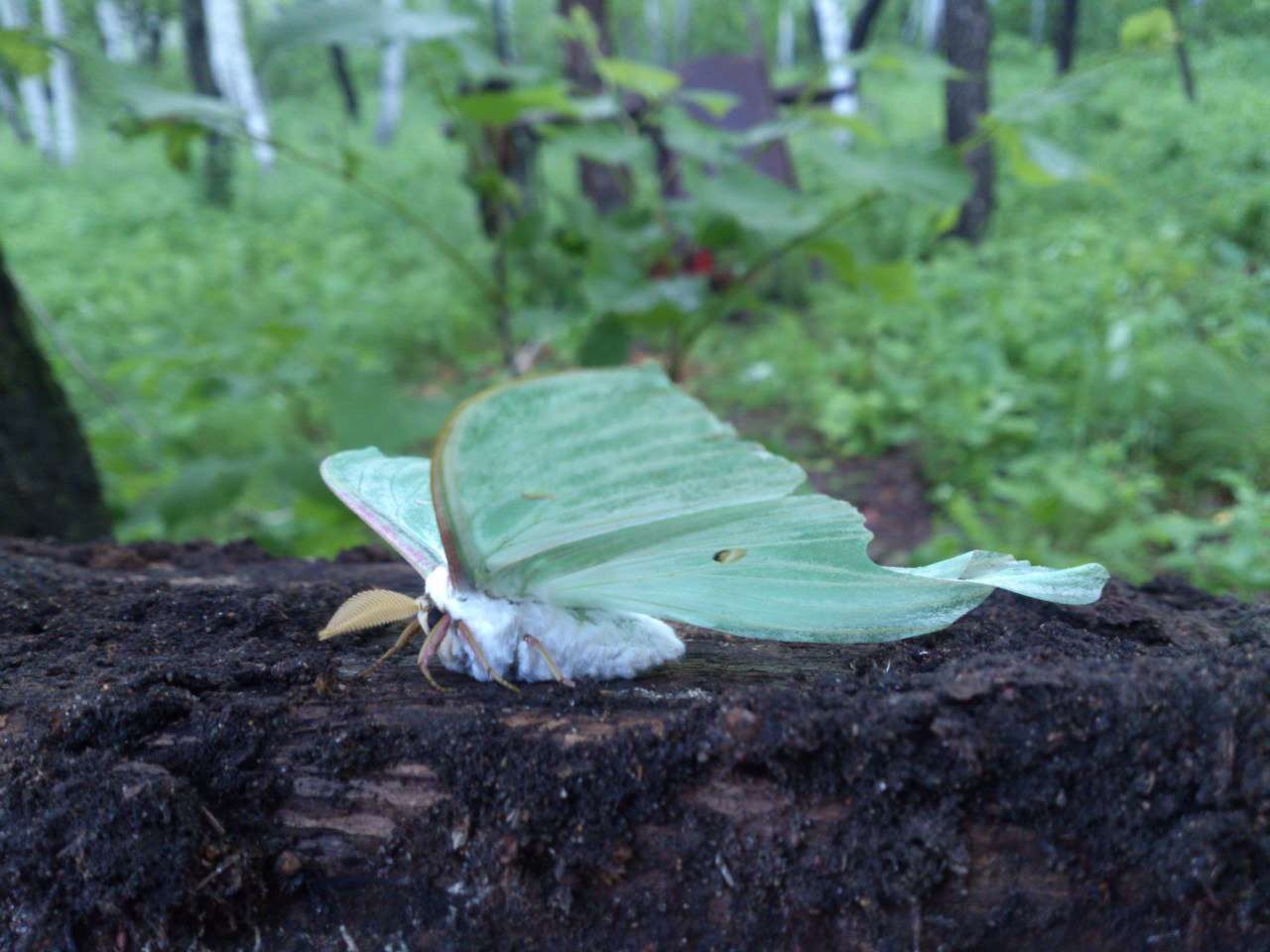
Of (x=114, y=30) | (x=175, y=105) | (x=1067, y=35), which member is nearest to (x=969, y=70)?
(x=1067, y=35)

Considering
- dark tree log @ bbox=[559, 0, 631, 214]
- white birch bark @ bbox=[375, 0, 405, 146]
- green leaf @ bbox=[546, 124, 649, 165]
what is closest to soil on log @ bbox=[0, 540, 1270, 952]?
green leaf @ bbox=[546, 124, 649, 165]

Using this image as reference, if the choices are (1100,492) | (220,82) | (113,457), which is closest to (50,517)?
(113,457)

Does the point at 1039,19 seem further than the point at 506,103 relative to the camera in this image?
Yes

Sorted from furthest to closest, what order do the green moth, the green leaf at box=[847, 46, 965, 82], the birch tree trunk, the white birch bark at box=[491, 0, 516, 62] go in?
the birch tree trunk
the white birch bark at box=[491, 0, 516, 62]
the green leaf at box=[847, 46, 965, 82]
the green moth

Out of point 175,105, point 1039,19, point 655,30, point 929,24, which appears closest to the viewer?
point 175,105

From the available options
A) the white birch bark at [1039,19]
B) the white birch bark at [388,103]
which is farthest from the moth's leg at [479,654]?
the white birch bark at [388,103]

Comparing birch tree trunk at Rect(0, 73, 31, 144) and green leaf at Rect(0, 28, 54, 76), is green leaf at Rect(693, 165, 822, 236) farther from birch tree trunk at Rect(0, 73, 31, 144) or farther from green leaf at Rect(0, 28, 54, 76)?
birch tree trunk at Rect(0, 73, 31, 144)

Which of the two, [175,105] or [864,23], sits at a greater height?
[864,23]

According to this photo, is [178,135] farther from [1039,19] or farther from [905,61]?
[1039,19]
